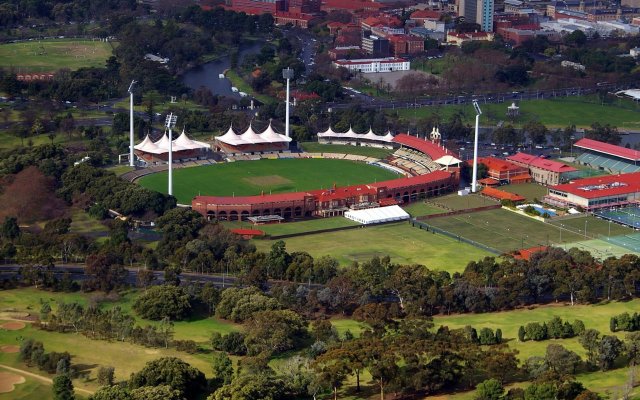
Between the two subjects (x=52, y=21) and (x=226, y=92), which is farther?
(x=52, y=21)

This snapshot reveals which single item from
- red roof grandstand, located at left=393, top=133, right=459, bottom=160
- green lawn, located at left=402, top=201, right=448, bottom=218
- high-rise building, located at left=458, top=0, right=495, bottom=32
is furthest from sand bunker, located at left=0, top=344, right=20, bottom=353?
high-rise building, located at left=458, top=0, right=495, bottom=32

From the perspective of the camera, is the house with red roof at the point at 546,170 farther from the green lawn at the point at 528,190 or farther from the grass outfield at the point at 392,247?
the grass outfield at the point at 392,247

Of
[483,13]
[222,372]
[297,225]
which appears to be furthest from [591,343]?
[483,13]

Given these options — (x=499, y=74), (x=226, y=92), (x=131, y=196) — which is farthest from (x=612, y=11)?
(x=131, y=196)

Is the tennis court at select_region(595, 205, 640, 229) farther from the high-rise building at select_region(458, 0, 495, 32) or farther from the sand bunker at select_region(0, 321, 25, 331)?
the high-rise building at select_region(458, 0, 495, 32)

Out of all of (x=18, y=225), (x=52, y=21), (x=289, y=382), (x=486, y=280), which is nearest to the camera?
(x=289, y=382)

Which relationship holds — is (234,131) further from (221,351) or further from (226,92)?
(221,351)
